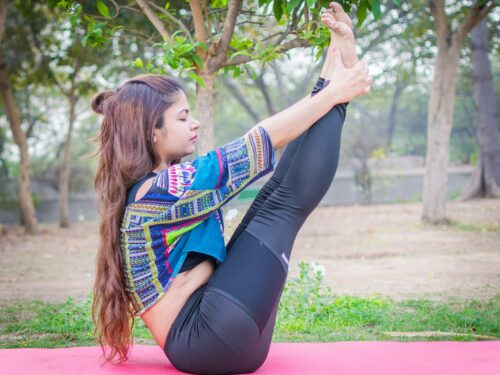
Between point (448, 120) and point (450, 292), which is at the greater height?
point (448, 120)

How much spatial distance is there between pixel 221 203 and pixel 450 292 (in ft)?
12.2

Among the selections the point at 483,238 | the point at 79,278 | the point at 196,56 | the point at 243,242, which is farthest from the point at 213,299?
the point at 483,238

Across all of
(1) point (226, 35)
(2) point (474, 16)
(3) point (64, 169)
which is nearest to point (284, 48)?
(1) point (226, 35)

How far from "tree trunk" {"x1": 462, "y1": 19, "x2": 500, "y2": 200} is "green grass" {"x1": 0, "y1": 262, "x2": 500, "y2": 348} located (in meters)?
11.4

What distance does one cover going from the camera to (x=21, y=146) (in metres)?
12.5

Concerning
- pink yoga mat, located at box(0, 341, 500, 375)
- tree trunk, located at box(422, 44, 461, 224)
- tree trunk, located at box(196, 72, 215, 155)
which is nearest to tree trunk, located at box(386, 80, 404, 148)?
tree trunk, located at box(422, 44, 461, 224)

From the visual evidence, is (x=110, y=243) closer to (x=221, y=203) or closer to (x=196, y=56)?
(x=221, y=203)

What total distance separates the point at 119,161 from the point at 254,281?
2.09 ft

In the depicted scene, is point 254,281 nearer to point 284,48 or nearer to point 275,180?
point 275,180

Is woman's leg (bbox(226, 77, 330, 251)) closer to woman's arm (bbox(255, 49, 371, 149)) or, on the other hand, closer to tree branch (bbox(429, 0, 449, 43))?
woman's arm (bbox(255, 49, 371, 149))

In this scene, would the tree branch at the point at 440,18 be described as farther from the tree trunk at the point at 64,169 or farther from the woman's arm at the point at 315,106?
the woman's arm at the point at 315,106

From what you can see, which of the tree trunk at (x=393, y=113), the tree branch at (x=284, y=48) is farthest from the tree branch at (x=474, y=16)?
the tree trunk at (x=393, y=113)

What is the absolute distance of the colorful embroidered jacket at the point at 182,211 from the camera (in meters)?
2.21

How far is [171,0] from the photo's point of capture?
633 cm
